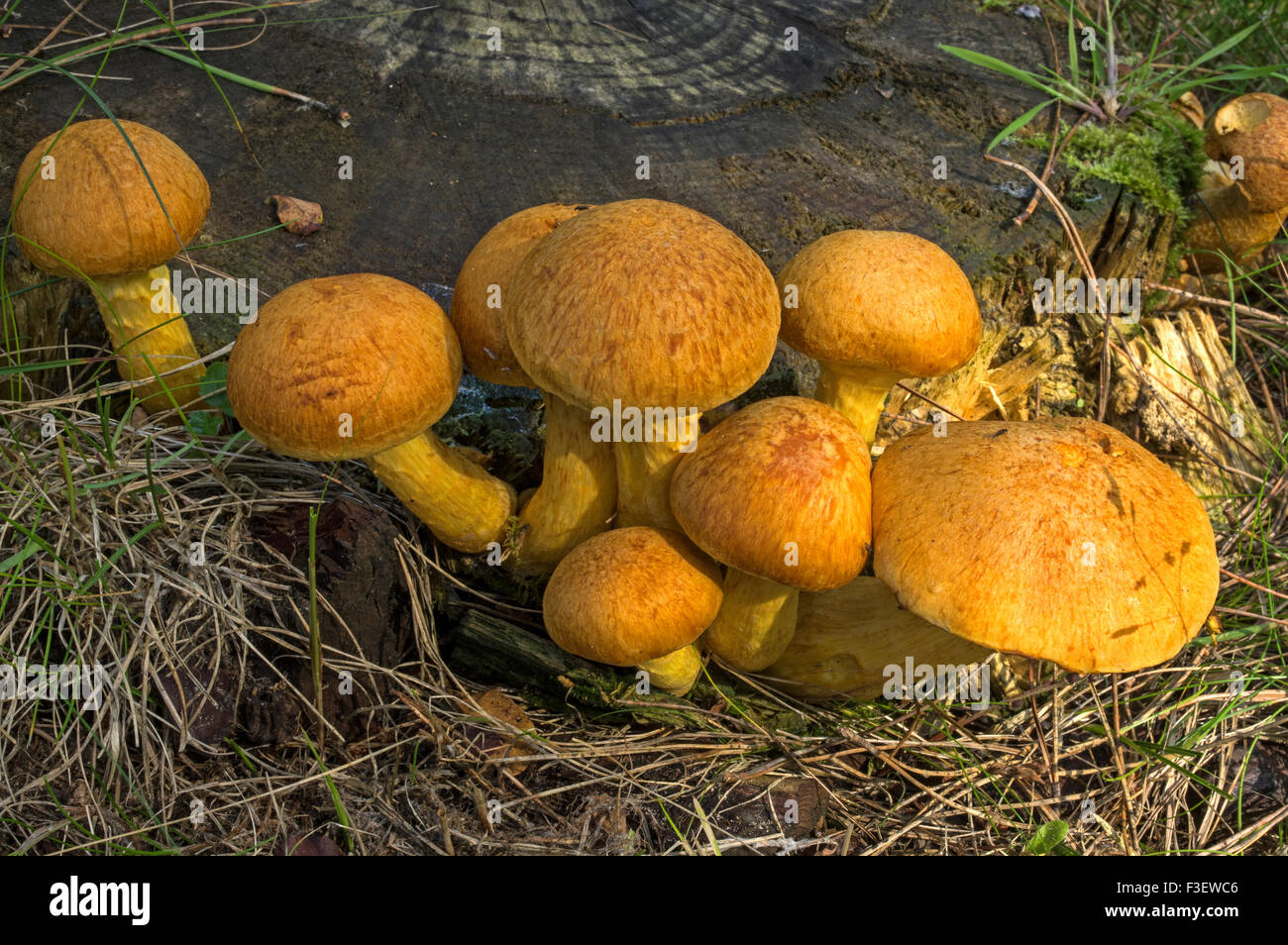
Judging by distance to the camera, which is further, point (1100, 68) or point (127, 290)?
point (1100, 68)

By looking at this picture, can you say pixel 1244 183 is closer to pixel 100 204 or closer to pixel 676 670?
pixel 676 670

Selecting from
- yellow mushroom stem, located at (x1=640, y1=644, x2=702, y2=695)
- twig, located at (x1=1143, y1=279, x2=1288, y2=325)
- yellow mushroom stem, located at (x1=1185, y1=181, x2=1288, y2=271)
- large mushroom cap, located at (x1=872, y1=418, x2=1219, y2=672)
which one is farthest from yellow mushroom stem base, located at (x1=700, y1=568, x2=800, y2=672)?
yellow mushroom stem, located at (x1=1185, y1=181, x2=1288, y2=271)

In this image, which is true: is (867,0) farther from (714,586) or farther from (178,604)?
(178,604)

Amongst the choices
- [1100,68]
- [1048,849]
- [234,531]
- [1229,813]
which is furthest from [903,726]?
[1100,68]

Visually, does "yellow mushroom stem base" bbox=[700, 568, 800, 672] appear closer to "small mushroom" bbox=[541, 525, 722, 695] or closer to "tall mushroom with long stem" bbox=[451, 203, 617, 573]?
"small mushroom" bbox=[541, 525, 722, 695]

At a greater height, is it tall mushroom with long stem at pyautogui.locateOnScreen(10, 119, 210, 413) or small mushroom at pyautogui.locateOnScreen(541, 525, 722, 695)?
tall mushroom with long stem at pyautogui.locateOnScreen(10, 119, 210, 413)

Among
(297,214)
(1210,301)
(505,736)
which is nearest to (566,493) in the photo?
(505,736)

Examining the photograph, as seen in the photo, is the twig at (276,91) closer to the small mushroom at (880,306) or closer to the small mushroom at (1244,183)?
the small mushroom at (880,306)
